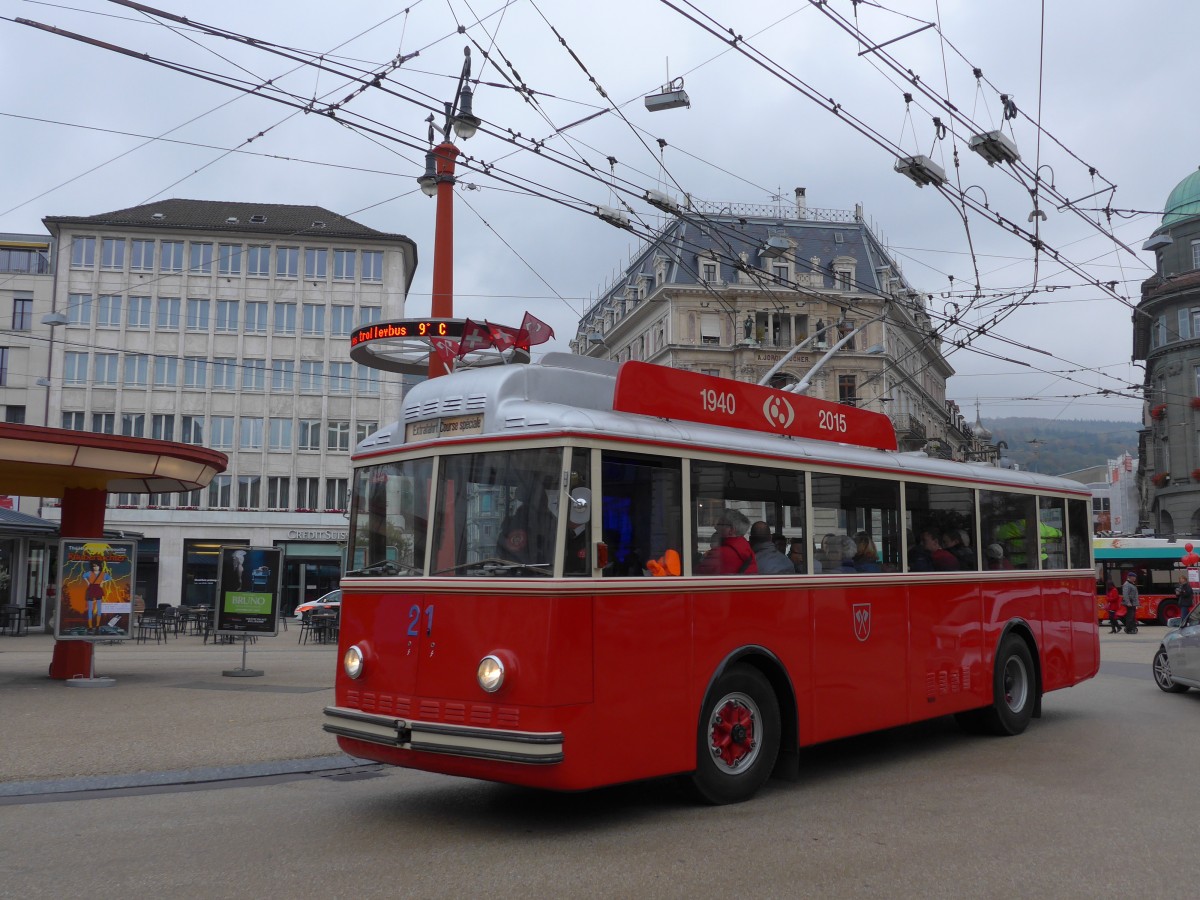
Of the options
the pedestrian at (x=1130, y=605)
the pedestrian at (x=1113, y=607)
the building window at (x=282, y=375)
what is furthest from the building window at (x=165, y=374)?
the pedestrian at (x=1130, y=605)

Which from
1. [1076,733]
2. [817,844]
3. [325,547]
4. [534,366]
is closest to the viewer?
[817,844]

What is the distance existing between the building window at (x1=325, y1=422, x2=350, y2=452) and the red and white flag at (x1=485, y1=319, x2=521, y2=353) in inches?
1844

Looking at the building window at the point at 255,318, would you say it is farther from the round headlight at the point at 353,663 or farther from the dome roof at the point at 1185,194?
the round headlight at the point at 353,663

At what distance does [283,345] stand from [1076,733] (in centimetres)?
4909

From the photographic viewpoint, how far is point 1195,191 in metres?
56.1

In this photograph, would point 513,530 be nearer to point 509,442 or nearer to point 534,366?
point 509,442

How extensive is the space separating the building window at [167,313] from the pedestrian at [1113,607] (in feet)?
139

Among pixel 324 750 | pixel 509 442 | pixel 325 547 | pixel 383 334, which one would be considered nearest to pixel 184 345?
pixel 325 547

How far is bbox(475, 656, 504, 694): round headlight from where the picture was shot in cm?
677

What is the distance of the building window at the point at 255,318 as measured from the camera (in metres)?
55.5

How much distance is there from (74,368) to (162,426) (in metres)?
5.09

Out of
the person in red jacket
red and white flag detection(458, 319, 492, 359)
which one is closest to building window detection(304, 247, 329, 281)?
red and white flag detection(458, 319, 492, 359)

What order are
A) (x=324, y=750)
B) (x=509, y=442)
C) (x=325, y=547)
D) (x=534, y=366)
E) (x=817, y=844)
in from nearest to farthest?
(x=817, y=844) → (x=509, y=442) → (x=534, y=366) → (x=324, y=750) → (x=325, y=547)

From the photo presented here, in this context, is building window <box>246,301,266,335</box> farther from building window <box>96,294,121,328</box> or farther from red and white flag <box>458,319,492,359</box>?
red and white flag <box>458,319,492,359</box>
